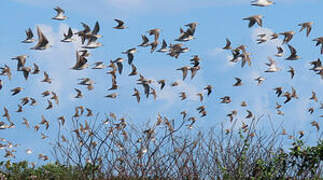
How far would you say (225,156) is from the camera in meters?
12.9

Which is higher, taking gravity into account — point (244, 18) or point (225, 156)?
point (244, 18)

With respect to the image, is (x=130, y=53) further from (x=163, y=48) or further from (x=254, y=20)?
(x=254, y=20)

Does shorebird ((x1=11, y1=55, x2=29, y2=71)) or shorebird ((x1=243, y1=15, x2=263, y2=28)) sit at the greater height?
shorebird ((x1=243, y1=15, x2=263, y2=28))

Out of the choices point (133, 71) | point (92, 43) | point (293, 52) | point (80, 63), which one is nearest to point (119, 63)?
point (133, 71)

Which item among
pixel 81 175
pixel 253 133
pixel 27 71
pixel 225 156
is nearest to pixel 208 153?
pixel 225 156

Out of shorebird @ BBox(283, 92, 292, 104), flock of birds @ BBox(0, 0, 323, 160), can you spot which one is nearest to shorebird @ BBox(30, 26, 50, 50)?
flock of birds @ BBox(0, 0, 323, 160)

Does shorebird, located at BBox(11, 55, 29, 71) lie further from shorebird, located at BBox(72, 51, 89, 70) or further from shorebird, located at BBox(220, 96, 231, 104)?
shorebird, located at BBox(220, 96, 231, 104)

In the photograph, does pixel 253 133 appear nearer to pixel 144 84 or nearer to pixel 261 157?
pixel 261 157

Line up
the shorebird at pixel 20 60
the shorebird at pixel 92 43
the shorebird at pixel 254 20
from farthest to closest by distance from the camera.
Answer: the shorebird at pixel 20 60 → the shorebird at pixel 254 20 → the shorebird at pixel 92 43

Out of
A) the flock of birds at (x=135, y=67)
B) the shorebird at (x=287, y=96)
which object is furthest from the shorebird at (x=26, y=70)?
the shorebird at (x=287, y=96)

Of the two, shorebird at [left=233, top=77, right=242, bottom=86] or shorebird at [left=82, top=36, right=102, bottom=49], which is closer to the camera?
shorebird at [left=82, top=36, right=102, bottom=49]

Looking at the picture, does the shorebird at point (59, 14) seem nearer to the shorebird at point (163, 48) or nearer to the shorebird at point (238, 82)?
the shorebird at point (163, 48)

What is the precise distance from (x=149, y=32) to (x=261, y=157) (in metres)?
5.27

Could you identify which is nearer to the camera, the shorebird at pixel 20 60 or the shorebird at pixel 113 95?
the shorebird at pixel 20 60
